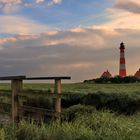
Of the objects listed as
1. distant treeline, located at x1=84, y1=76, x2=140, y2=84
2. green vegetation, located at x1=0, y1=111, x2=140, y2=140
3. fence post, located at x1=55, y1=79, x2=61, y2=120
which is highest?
distant treeline, located at x1=84, y1=76, x2=140, y2=84

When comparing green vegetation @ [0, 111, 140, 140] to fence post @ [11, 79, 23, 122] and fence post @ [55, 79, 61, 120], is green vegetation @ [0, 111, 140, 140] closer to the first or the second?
fence post @ [55, 79, 61, 120]

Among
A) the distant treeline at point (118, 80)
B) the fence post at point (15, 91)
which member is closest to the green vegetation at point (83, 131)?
the fence post at point (15, 91)

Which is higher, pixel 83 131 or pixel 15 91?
pixel 15 91

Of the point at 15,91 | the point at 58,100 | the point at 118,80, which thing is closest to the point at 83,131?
the point at 58,100

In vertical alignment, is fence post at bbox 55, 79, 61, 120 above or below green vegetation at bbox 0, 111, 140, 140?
above

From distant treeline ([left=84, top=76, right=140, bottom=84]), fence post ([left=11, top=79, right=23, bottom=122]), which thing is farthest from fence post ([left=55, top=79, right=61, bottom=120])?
distant treeline ([left=84, top=76, right=140, bottom=84])

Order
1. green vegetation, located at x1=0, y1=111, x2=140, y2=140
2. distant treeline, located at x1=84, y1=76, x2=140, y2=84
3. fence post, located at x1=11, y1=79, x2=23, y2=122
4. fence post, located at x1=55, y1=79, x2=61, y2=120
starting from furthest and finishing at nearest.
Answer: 1. distant treeline, located at x1=84, y1=76, x2=140, y2=84
2. fence post, located at x1=11, y1=79, x2=23, y2=122
3. fence post, located at x1=55, y1=79, x2=61, y2=120
4. green vegetation, located at x1=0, y1=111, x2=140, y2=140

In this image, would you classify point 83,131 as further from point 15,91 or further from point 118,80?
point 118,80

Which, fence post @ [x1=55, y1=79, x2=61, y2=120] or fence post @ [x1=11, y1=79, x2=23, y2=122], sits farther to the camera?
fence post @ [x1=11, y1=79, x2=23, y2=122]

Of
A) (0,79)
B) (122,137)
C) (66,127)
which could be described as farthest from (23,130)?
(0,79)

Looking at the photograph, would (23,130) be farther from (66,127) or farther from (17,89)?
(17,89)

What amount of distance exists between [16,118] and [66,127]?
12.2ft

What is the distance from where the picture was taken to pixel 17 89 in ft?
41.2

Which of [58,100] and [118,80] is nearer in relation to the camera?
[58,100]
